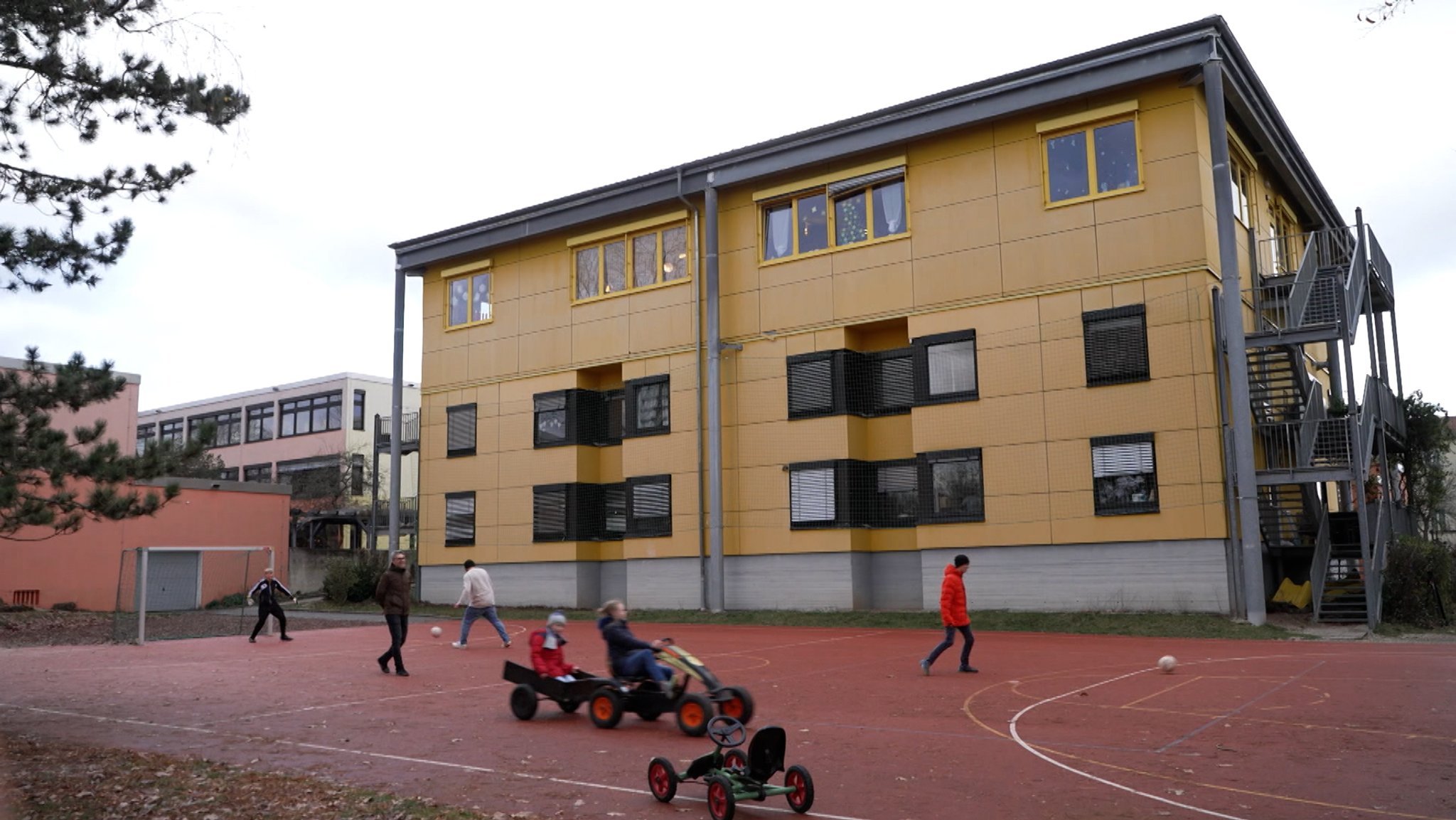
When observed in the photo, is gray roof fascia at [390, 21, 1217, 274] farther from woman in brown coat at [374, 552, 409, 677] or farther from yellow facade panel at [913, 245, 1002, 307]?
woman in brown coat at [374, 552, 409, 677]

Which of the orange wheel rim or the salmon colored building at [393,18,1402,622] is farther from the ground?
the salmon colored building at [393,18,1402,622]

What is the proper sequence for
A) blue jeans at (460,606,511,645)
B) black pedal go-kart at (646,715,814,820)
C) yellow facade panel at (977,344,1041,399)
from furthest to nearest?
1. yellow facade panel at (977,344,1041,399)
2. blue jeans at (460,606,511,645)
3. black pedal go-kart at (646,715,814,820)

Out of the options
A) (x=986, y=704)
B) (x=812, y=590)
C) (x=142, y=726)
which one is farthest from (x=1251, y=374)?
(x=142, y=726)

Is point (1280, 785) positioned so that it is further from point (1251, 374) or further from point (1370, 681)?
point (1251, 374)

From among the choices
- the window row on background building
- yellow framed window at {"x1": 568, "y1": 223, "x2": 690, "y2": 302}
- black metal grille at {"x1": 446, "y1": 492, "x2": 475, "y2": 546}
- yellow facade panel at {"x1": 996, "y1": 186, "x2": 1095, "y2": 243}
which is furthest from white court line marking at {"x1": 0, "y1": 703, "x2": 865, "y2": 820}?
the window row on background building

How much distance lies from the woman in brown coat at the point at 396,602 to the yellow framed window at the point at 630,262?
1614 cm

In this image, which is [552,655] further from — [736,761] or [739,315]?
[739,315]

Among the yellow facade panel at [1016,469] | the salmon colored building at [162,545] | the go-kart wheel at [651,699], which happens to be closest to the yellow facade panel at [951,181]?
the yellow facade panel at [1016,469]

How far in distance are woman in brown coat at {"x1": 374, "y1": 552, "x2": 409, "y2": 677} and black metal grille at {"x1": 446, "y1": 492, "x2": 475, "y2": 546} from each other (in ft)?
62.6

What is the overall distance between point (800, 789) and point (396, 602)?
10671 millimetres

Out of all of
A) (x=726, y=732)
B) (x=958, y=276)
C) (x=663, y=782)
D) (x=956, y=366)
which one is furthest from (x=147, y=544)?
(x=726, y=732)

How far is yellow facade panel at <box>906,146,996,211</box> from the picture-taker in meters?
26.8

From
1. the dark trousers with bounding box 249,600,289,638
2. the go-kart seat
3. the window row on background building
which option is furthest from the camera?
the window row on background building

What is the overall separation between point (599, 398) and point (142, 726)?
22419 millimetres
